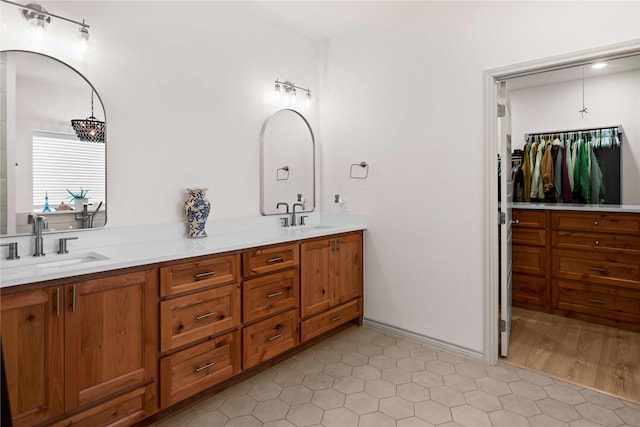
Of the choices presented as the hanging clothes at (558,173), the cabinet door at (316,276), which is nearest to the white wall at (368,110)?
the cabinet door at (316,276)

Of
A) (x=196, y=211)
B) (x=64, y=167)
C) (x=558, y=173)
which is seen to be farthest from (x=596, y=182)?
(x=64, y=167)

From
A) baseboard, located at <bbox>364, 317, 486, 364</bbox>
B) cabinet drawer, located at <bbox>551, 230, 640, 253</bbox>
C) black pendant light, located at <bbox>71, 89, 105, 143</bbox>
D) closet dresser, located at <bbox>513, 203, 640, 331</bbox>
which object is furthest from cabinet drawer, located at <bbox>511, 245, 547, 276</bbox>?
black pendant light, located at <bbox>71, 89, 105, 143</bbox>

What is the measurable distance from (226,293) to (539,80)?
4278 millimetres

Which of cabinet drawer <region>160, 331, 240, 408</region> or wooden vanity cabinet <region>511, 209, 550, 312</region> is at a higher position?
wooden vanity cabinet <region>511, 209, 550, 312</region>

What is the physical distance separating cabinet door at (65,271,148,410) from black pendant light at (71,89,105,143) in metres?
0.89

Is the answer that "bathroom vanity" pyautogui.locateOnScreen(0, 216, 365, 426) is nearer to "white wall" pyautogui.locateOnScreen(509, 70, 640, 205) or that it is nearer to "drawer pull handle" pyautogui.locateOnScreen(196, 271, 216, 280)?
"drawer pull handle" pyautogui.locateOnScreen(196, 271, 216, 280)

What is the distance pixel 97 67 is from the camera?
82.9 inches

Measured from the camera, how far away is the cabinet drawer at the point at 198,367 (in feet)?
6.23

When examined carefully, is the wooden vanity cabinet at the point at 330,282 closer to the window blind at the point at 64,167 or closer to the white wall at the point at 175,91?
the white wall at the point at 175,91

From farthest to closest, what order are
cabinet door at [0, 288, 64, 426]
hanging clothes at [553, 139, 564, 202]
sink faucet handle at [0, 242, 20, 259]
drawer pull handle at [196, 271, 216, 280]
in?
hanging clothes at [553, 139, 564, 202] → drawer pull handle at [196, 271, 216, 280] → sink faucet handle at [0, 242, 20, 259] → cabinet door at [0, 288, 64, 426]

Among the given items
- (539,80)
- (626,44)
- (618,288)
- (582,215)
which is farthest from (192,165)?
(539,80)

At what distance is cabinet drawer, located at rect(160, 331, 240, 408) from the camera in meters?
1.90

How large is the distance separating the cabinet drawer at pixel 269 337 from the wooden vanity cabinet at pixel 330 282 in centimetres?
11

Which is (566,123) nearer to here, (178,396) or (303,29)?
(303,29)
